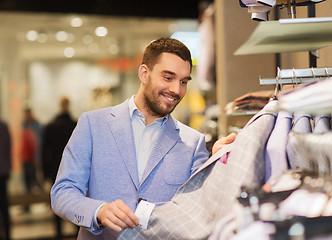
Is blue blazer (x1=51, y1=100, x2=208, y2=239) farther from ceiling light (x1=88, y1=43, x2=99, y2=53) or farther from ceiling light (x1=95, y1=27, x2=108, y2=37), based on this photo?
ceiling light (x1=88, y1=43, x2=99, y2=53)

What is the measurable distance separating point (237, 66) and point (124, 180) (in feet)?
6.11

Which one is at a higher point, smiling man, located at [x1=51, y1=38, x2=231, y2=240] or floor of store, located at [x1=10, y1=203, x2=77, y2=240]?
smiling man, located at [x1=51, y1=38, x2=231, y2=240]

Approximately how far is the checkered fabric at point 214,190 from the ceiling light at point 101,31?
5.96m

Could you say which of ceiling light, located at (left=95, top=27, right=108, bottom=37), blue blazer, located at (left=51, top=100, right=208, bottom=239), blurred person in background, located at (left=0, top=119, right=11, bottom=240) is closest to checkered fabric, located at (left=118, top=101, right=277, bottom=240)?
blue blazer, located at (left=51, top=100, right=208, bottom=239)

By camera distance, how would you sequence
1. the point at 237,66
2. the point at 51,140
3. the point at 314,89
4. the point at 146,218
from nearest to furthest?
the point at 314,89
the point at 146,218
the point at 237,66
the point at 51,140

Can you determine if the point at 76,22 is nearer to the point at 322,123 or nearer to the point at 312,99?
the point at 322,123

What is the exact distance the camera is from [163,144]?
1947 millimetres

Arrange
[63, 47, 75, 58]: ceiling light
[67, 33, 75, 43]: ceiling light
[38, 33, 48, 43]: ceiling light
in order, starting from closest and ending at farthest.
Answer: [38, 33, 48, 43]: ceiling light → [67, 33, 75, 43]: ceiling light → [63, 47, 75, 58]: ceiling light

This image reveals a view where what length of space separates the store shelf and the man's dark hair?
359mm

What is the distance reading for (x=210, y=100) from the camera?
5047 mm

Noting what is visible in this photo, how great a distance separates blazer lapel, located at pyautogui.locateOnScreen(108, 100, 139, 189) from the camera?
188 centimetres

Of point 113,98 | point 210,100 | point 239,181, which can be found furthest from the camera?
point 113,98

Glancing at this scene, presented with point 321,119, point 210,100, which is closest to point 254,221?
point 321,119

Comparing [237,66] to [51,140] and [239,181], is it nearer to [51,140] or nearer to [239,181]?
[239,181]
